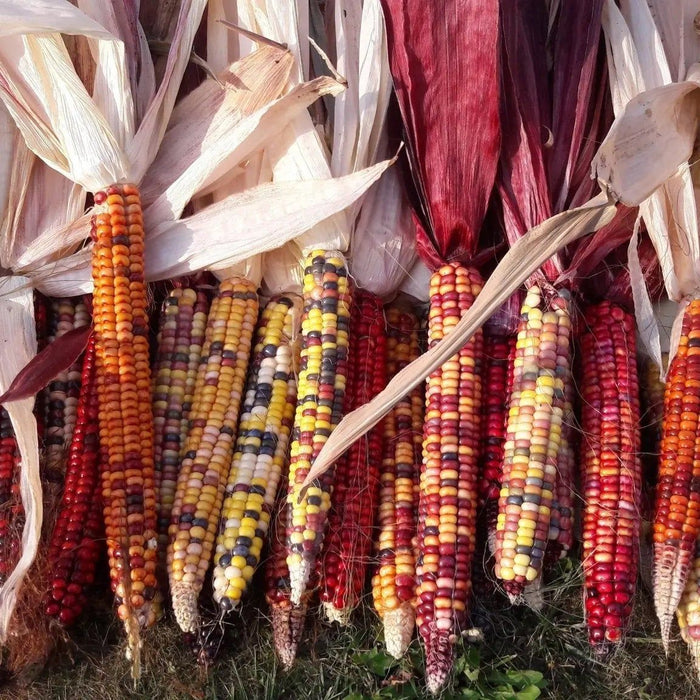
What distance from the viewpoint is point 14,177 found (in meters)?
3.22

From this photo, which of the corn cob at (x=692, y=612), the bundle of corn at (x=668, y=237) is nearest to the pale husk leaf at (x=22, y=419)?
the bundle of corn at (x=668, y=237)

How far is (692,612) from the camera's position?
2811 mm

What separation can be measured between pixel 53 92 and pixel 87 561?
1.71m

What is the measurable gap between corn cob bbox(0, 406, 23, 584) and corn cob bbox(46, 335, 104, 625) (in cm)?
12

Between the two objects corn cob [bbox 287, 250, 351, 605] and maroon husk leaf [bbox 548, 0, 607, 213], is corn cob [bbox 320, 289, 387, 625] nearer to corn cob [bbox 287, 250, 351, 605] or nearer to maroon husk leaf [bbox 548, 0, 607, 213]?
corn cob [bbox 287, 250, 351, 605]

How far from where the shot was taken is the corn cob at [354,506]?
285 cm

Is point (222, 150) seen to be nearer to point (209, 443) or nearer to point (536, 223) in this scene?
point (209, 443)

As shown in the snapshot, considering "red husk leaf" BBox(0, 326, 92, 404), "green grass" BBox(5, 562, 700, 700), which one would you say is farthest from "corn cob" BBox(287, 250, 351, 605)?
"red husk leaf" BBox(0, 326, 92, 404)

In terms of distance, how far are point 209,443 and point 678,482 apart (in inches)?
64.4

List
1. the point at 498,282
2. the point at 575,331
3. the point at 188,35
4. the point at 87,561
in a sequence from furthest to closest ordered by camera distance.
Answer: the point at 188,35, the point at 575,331, the point at 87,561, the point at 498,282

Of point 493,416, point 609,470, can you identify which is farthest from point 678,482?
point 493,416

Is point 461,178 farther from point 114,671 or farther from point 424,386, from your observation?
point 114,671

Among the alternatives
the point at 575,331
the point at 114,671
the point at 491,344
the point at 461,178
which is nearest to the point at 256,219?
the point at 461,178

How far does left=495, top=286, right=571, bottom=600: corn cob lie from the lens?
2686 millimetres
